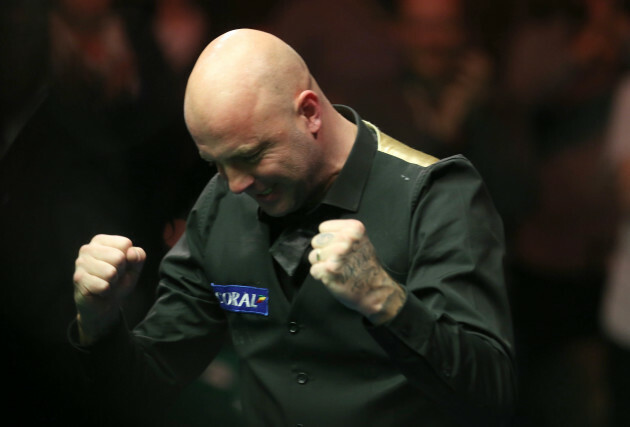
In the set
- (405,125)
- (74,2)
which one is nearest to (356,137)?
(405,125)

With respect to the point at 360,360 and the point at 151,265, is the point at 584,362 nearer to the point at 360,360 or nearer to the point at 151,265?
the point at 360,360

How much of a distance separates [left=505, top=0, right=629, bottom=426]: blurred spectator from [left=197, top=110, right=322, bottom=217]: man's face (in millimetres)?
471

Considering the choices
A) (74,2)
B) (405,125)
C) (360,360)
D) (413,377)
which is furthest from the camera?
(74,2)

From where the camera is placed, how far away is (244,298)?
4.40 feet

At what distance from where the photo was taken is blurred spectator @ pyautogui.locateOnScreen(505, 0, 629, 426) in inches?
61.2

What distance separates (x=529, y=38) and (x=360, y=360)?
629 mm

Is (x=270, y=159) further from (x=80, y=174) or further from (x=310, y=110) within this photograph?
(x=80, y=174)

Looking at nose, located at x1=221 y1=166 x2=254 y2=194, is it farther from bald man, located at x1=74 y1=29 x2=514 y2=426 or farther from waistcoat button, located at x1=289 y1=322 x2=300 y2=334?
waistcoat button, located at x1=289 y1=322 x2=300 y2=334

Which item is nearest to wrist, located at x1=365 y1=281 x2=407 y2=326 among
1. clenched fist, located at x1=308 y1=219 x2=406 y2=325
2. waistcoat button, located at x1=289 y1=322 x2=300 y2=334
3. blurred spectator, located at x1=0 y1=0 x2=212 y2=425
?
clenched fist, located at x1=308 y1=219 x2=406 y2=325

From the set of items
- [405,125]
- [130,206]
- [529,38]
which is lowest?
[130,206]

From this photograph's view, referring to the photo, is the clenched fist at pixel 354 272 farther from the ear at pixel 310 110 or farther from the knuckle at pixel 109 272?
the knuckle at pixel 109 272

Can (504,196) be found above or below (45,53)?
below

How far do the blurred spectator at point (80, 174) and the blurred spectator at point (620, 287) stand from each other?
2.19 ft

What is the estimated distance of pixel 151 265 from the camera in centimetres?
154
